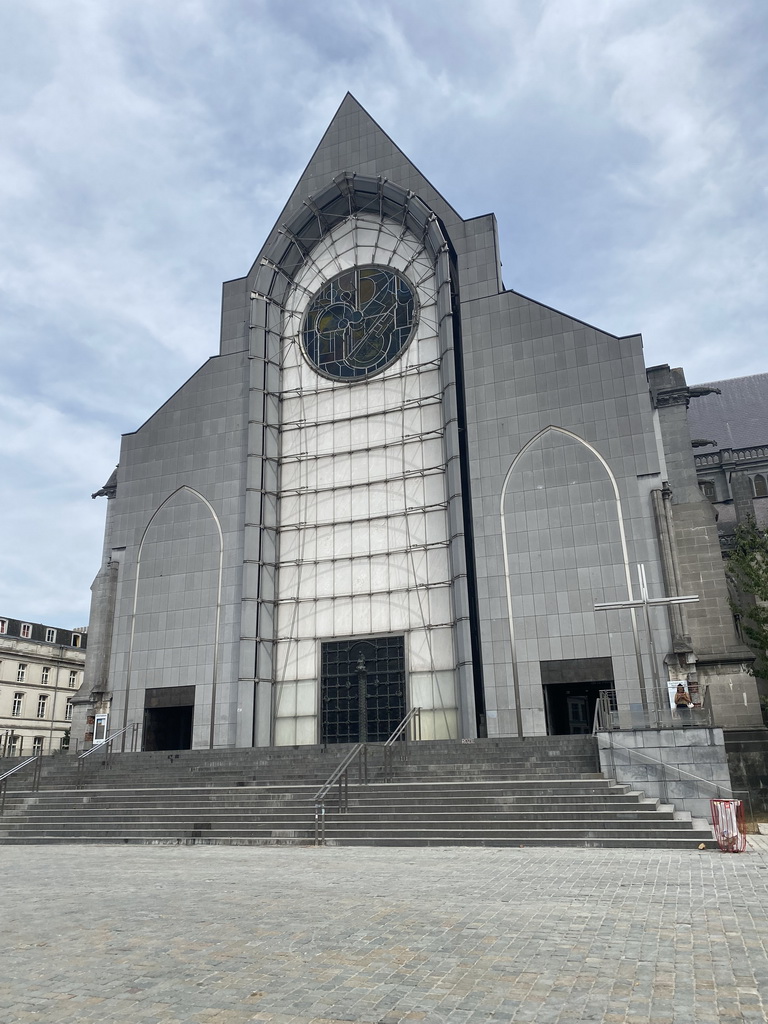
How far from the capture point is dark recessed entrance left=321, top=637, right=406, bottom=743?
93.5 ft

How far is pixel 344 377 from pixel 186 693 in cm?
1425

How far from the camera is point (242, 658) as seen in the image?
95.9ft

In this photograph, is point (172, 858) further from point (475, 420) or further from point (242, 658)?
point (475, 420)

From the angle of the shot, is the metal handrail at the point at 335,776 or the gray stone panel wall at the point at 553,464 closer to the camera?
the metal handrail at the point at 335,776

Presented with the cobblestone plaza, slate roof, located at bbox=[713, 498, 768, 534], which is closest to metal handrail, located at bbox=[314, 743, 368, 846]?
the cobblestone plaza


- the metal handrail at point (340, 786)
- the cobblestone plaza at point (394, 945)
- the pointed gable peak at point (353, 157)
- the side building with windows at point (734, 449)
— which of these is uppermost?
the pointed gable peak at point (353, 157)

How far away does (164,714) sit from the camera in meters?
30.7

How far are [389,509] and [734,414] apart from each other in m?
28.9

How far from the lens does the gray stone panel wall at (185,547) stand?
2992cm

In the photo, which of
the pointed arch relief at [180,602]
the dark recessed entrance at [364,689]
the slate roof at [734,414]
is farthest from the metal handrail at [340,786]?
the slate roof at [734,414]

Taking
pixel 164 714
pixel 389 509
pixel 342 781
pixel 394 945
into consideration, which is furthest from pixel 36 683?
pixel 394 945

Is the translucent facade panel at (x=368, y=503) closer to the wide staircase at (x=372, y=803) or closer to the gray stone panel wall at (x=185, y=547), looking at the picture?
the gray stone panel wall at (x=185, y=547)

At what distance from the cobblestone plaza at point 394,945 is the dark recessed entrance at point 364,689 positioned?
17298mm

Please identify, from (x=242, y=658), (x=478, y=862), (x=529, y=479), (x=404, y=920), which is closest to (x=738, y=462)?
(x=529, y=479)
